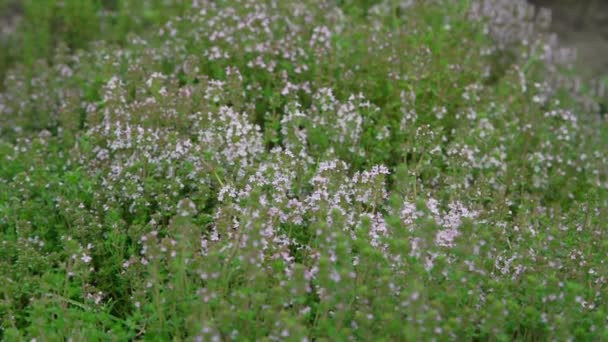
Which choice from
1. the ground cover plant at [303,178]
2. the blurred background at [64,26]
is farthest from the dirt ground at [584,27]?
the ground cover plant at [303,178]

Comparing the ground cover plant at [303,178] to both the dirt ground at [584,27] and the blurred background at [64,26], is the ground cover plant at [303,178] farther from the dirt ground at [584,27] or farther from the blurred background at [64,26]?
the dirt ground at [584,27]

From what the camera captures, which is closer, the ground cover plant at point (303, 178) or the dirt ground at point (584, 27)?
the ground cover plant at point (303, 178)

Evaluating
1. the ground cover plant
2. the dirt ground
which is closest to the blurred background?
the ground cover plant

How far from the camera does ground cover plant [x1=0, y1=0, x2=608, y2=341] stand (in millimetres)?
3027

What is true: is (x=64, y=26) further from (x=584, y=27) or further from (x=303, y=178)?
(x=584, y=27)

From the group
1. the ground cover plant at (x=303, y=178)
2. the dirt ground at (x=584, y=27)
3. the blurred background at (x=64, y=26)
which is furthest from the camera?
the dirt ground at (x=584, y=27)

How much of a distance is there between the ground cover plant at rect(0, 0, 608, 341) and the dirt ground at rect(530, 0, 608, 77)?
4.00 ft

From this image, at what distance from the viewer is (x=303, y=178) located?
3.96 meters

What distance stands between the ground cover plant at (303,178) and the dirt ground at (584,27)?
1.22 meters

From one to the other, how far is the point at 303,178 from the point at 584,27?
4.94 meters

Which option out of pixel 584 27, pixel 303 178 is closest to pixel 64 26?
pixel 303 178

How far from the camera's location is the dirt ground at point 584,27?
288 inches

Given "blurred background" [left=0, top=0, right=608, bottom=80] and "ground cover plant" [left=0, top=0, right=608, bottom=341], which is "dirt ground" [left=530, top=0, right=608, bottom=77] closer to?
"blurred background" [left=0, top=0, right=608, bottom=80]

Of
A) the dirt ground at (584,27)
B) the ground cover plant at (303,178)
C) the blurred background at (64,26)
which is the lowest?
the ground cover plant at (303,178)
